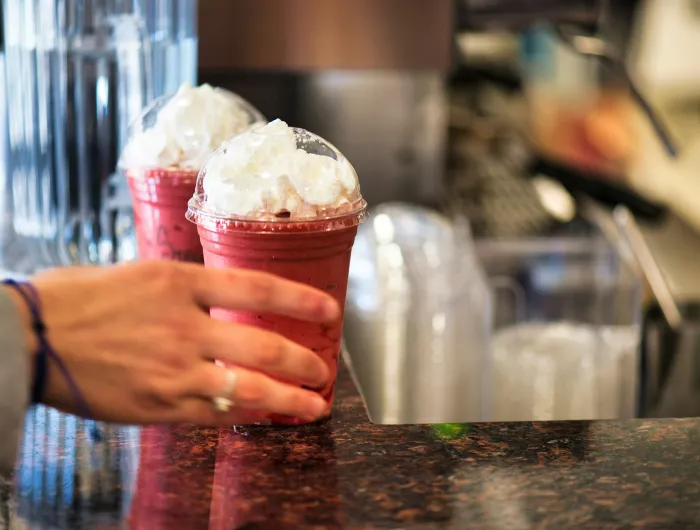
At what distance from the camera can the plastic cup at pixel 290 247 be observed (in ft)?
3.30

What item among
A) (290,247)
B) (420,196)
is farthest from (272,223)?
(420,196)

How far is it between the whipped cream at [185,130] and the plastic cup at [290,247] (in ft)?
0.62

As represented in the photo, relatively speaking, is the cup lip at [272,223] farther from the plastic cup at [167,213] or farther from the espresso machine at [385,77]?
the espresso machine at [385,77]

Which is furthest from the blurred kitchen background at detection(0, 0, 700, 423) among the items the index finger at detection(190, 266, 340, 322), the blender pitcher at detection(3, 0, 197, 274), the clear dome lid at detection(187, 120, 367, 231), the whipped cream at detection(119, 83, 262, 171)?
the index finger at detection(190, 266, 340, 322)

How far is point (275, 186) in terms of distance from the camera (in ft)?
3.32

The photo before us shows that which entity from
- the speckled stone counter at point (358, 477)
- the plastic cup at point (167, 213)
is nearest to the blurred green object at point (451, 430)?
the speckled stone counter at point (358, 477)

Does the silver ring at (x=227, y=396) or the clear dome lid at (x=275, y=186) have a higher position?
the clear dome lid at (x=275, y=186)

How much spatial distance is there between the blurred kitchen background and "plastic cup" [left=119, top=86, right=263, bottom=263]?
45 cm

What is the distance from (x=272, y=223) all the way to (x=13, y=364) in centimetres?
31

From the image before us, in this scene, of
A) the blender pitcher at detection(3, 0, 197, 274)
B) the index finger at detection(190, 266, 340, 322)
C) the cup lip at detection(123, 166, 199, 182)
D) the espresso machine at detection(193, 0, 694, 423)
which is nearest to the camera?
the index finger at detection(190, 266, 340, 322)

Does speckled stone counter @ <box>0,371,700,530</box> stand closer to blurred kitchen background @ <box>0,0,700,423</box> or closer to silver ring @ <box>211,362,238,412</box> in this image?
silver ring @ <box>211,362,238,412</box>

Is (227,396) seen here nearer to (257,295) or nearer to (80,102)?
(257,295)

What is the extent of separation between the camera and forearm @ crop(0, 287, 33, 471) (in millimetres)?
780

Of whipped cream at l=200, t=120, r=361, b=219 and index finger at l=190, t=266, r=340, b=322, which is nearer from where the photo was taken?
index finger at l=190, t=266, r=340, b=322
